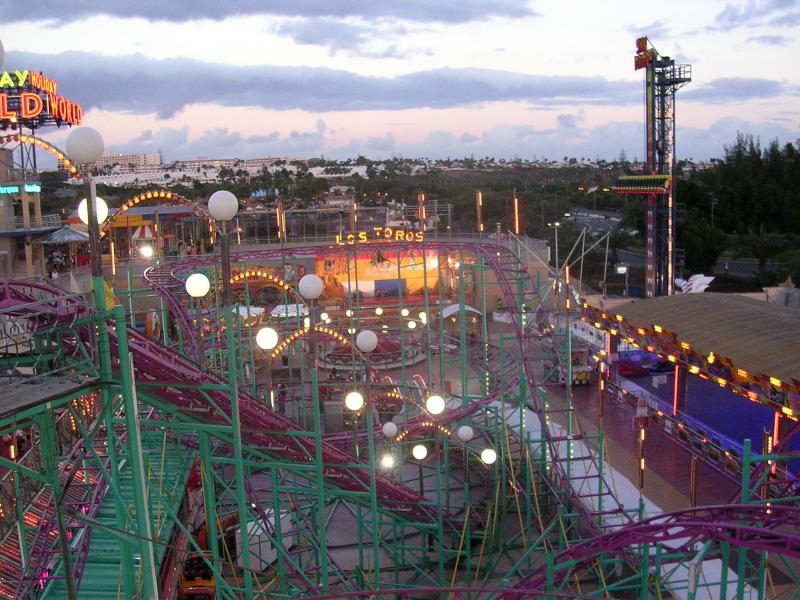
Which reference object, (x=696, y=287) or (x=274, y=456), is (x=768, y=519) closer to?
(x=274, y=456)

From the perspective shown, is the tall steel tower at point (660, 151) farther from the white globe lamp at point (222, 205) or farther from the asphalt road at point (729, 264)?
the white globe lamp at point (222, 205)

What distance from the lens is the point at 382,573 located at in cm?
1351

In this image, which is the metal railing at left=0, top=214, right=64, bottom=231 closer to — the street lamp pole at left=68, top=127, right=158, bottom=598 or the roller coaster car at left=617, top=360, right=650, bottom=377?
the roller coaster car at left=617, top=360, right=650, bottom=377

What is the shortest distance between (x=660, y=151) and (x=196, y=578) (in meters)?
29.0

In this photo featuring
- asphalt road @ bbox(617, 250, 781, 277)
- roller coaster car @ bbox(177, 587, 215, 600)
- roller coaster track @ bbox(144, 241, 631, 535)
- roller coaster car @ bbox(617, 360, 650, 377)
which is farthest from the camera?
asphalt road @ bbox(617, 250, 781, 277)

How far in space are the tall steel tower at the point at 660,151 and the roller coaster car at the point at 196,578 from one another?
2648 cm

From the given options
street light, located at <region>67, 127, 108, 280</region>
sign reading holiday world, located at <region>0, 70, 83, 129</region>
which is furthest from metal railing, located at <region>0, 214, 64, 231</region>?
street light, located at <region>67, 127, 108, 280</region>

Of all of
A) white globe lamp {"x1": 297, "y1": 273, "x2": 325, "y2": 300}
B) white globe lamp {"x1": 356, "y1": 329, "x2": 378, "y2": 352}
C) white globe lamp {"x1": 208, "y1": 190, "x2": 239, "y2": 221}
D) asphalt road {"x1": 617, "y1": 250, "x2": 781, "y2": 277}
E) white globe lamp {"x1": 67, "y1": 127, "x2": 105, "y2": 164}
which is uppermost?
white globe lamp {"x1": 67, "y1": 127, "x2": 105, "y2": 164}

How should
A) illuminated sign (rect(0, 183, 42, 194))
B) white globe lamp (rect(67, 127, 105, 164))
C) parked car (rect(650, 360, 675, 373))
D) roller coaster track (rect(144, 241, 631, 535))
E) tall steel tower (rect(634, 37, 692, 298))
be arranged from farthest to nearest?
tall steel tower (rect(634, 37, 692, 298)) → illuminated sign (rect(0, 183, 42, 194)) → parked car (rect(650, 360, 675, 373)) → roller coaster track (rect(144, 241, 631, 535)) → white globe lamp (rect(67, 127, 105, 164))

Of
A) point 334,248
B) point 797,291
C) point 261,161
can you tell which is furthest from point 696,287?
point 261,161

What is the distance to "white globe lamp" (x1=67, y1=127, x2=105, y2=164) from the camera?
6363mm

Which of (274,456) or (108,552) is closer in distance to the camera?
(108,552)

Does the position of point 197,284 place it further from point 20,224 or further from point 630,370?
point 20,224

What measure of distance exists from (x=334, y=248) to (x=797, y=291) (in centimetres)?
1764
